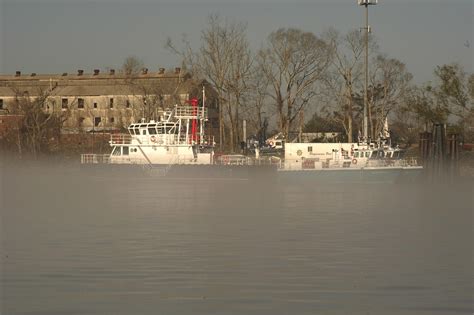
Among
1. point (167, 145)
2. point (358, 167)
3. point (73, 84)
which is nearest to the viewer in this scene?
point (358, 167)

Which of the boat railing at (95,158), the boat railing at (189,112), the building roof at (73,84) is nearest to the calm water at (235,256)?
the boat railing at (189,112)

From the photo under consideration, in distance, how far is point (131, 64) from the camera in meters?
89.6

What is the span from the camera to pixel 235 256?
20047 millimetres

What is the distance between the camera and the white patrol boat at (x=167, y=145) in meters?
60.2

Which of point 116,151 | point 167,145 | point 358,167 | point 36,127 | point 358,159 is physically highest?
point 36,127

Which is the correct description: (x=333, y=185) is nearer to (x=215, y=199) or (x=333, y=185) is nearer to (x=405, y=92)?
(x=215, y=199)

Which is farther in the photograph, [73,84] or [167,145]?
[73,84]

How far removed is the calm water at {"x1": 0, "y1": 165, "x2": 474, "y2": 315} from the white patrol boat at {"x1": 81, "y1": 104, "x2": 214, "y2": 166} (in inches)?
787

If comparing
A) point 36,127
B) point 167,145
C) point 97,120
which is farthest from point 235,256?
point 97,120

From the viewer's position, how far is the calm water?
14.7 m

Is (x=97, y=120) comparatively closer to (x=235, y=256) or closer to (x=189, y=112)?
(x=189, y=112)

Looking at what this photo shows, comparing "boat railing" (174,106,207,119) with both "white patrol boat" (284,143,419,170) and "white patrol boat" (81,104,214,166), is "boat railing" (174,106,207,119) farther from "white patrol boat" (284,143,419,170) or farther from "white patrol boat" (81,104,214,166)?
"white patrol boat" (284,143,419,170)

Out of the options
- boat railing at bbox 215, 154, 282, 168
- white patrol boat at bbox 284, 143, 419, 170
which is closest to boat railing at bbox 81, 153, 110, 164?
boat railing at bbox 215, 154, 282, 168

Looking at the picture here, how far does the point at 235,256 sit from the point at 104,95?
3587 inches
